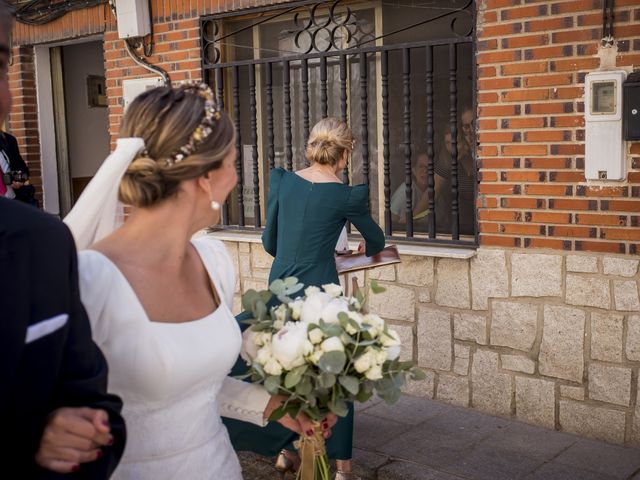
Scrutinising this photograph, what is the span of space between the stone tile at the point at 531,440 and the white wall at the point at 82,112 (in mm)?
5449

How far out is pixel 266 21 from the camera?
20.9 feet

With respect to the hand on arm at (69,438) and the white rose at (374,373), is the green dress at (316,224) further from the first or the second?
the hand on arm at (69,438)

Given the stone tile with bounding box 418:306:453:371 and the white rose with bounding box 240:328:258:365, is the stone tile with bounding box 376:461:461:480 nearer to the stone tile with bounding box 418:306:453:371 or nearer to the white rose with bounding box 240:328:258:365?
the stone tile with bounding box 418:306:453:371

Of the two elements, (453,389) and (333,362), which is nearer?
(333,362)

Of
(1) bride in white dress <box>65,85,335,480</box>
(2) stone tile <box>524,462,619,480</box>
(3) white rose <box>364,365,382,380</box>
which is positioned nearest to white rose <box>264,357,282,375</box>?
(1) bride in white dress <box>65,85,335,480</box>

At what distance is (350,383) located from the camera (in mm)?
2297

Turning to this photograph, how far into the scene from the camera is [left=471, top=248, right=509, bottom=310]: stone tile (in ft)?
16.5

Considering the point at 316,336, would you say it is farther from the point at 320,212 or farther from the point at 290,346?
the point at 320,212

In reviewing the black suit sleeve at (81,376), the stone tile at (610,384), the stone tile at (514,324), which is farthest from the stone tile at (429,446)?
the black suit sleeve at (81,376)

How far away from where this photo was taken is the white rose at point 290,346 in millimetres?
2299

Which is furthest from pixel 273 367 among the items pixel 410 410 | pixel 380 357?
pixel 410 410

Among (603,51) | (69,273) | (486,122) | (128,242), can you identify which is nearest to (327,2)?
(486,122)

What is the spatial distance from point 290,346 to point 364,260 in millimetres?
2546

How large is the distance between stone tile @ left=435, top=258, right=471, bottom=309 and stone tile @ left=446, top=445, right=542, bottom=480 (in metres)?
0.98
